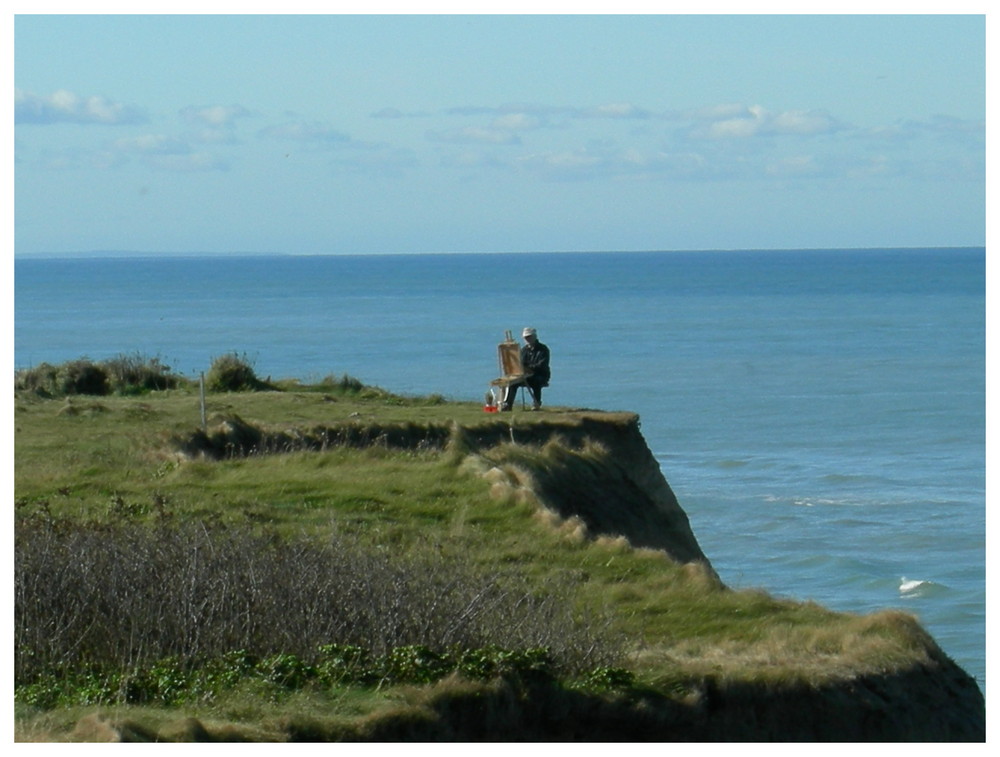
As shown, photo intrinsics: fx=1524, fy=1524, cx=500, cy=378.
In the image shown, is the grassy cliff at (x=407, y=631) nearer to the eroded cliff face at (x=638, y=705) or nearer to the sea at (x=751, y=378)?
the eroded cliff face at (x=638, y=705)

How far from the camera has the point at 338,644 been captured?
34.5 ft

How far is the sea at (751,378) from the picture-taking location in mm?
29781

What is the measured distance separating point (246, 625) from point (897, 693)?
17.1 feet

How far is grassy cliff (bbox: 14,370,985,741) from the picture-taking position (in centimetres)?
971

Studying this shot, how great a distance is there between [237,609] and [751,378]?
52318 mm

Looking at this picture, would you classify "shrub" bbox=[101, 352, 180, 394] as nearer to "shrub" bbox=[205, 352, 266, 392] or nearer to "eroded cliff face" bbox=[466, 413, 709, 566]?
"shrub" bbox=[205, 352, 266, 392]

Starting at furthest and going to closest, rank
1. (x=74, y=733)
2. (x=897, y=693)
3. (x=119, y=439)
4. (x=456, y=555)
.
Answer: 1. (x=119, y=439)
2. (x=456, y=555)
3. (x=897, y=693)
4. (x=74, y=733)

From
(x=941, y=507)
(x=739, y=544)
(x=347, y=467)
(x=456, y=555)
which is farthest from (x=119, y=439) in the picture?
(x=941, y=507)

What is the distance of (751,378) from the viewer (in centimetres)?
6156

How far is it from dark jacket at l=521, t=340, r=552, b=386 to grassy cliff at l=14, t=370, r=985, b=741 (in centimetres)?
575

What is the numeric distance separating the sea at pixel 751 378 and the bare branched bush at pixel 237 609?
246 centimetres
